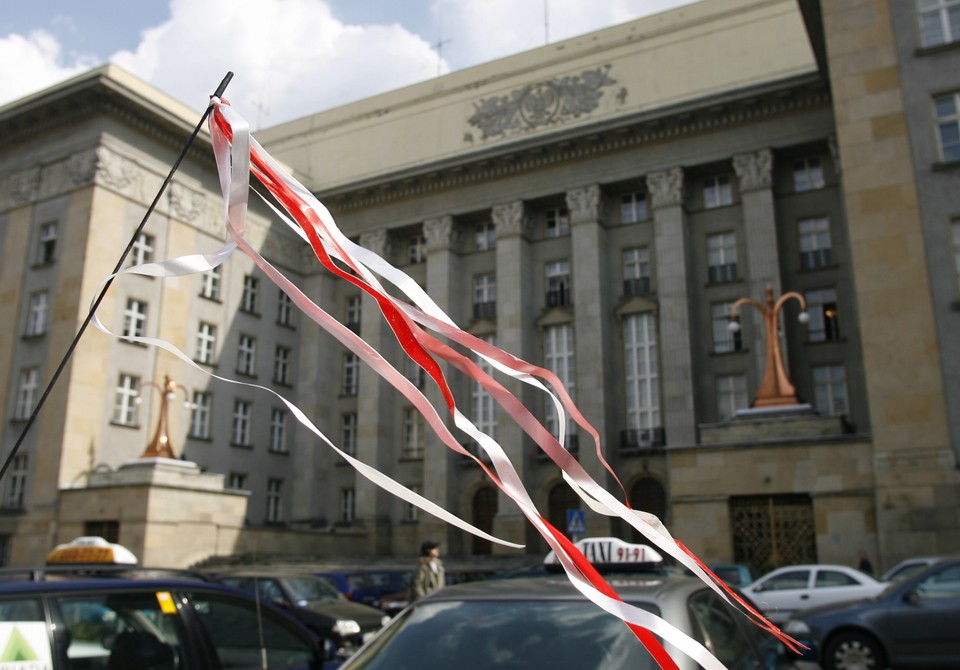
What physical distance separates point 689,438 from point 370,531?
14402 mm

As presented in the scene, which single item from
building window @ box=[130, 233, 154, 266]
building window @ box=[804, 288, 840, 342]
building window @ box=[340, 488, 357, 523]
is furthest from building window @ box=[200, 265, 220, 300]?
building window @ box=[804, 288, 840, 342]

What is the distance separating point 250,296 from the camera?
4109cm

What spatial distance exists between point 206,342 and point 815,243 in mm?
25411

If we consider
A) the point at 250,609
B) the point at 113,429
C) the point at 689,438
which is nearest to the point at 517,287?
the point at 689,438

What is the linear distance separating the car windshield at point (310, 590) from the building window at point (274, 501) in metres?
25.6

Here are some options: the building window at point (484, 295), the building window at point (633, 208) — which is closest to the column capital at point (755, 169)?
the building window at point (633, 208)

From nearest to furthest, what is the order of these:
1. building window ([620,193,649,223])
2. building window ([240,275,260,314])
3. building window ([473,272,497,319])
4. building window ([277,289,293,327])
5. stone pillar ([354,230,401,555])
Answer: building window ([620,193,649,223]), stone pillar ([354,230,401,555]), building window ([240,275,260,314]), building window ([473,272,497,319]), building window ([277,289,293,327])

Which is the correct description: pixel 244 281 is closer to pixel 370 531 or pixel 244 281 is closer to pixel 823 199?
pixel 370 531

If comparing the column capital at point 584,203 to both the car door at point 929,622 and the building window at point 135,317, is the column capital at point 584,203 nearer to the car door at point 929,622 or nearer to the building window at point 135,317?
the building window at point 135,317

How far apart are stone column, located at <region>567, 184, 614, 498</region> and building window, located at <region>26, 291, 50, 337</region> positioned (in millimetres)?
20900

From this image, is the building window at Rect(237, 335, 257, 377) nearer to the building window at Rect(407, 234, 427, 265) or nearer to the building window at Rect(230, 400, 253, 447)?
the building window at Rect(230, 400, 253, 447)

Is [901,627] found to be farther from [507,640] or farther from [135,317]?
[135,317]

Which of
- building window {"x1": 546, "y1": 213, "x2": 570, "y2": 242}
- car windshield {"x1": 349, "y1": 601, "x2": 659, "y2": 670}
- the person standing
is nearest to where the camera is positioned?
car windshield {"x1": 349, "y1": 601, "x2": 659, "y2": 670}

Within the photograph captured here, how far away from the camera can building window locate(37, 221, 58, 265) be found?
34562mm
